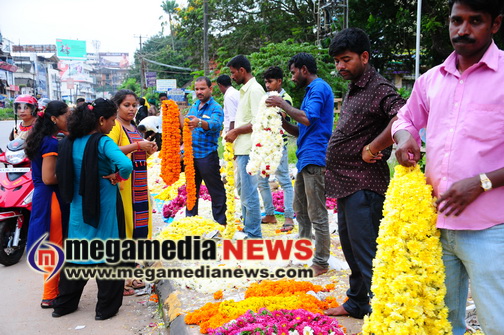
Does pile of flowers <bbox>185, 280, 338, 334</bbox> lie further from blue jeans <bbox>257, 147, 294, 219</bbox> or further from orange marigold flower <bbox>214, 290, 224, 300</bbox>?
blue jeans <bbox>257, 147, 294, 219</bbox>

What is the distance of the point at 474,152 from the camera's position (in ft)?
6.51

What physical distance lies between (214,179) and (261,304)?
309 cm

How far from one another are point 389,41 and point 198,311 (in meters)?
15.1

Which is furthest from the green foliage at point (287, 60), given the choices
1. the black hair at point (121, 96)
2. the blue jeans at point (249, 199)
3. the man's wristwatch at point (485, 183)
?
the man's wristwatch at point (485, 183)

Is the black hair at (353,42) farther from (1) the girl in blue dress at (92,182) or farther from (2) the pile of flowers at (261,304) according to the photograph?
(1) the girl in blue dress at (92,182)

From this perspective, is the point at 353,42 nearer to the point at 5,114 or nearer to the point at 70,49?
the point at 5,114

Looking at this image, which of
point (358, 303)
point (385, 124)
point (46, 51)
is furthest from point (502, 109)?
point (46, 51)

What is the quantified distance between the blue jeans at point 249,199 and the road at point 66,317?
1.64 m

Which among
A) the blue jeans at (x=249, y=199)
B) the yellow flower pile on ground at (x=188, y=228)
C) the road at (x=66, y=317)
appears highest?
the blue jeans at (x=249, y=199)

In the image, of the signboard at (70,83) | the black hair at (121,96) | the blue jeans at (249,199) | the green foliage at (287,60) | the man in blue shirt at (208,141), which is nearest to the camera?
the black hair at (121,96)

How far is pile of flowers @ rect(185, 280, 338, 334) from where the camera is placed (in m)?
3.54

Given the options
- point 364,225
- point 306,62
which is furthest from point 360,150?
point 306,62

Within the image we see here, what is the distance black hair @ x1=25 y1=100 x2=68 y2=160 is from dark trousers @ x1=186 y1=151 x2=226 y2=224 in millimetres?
2203

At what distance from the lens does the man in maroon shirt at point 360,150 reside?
121 inches
